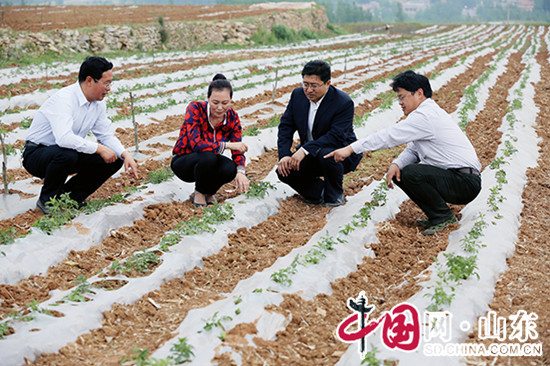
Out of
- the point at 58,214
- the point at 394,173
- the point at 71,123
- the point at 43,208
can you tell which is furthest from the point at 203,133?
the point at 394,173

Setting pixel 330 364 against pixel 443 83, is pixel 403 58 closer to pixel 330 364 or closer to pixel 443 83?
pixel 443 83

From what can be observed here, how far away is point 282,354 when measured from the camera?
307 cm

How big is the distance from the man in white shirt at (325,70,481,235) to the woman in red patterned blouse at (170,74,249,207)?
1076 mm

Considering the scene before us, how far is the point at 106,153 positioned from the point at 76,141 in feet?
0.94

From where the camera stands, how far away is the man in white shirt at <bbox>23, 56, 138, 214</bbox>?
4.71 meters

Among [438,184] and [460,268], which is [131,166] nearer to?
[438,184]

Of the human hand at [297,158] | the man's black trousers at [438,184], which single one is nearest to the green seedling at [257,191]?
the human hand at [297,158]

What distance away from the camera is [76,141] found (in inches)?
185

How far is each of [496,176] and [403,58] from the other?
17.4 m

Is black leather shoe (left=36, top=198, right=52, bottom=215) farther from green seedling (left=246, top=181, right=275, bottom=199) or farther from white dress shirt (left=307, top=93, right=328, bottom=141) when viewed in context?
white dress shirt (left=307, top=93, right=328, bottom=141)

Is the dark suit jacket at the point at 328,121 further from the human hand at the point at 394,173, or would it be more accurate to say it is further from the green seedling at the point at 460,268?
the green seedling at the point at 460,268

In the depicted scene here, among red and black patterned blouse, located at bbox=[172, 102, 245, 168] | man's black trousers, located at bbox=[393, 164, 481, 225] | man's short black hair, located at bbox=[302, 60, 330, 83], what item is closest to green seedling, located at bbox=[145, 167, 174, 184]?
red and black patterned blouse, located at bbox=[172, 102, 245, 168]

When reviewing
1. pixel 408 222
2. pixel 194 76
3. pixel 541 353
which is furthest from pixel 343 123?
pixel 194 76

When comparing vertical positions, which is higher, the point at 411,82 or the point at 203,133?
the point at 411,82
